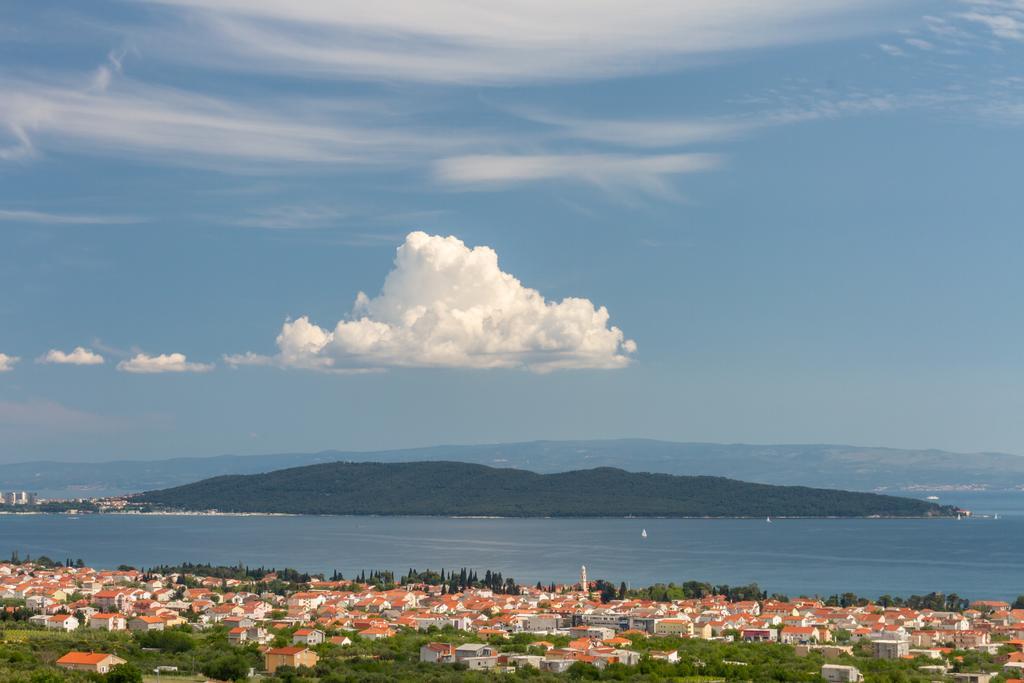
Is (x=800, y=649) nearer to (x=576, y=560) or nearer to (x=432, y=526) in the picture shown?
(x=576, y=560)

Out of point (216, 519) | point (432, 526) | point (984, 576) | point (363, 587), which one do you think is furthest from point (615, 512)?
point (363, 587)

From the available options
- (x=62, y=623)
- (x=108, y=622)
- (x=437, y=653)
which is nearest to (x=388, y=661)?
(x=437, y=653)

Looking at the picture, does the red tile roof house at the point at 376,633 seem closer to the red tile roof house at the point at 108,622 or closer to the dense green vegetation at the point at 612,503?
the red tile roof house at the point at 108,622

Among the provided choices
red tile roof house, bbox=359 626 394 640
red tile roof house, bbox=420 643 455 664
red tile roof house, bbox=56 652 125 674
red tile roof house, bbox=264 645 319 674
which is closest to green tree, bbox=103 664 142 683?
red tile roof house, bbox=56 652 125 674

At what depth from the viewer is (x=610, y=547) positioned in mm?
114375

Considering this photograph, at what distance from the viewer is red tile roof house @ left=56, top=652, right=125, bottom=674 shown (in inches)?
1401

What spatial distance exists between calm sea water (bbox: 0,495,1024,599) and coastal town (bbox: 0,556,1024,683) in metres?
15.5

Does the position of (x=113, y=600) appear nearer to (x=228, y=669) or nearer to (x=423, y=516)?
(x=228, y=669)

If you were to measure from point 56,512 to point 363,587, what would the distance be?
13240 centimetres

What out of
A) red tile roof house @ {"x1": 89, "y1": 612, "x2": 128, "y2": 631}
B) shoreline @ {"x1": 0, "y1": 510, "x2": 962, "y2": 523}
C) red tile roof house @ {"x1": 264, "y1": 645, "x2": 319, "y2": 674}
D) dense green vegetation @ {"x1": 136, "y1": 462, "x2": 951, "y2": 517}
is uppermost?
dense green vegetation @ {"x1": 136, "y1": 462, "x2": 951, "y2": 517}

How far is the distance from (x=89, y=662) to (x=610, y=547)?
265ft

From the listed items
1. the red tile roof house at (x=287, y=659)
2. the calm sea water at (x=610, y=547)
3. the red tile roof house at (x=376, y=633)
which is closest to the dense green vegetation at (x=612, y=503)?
the calm sea water at (x=610, y=547)

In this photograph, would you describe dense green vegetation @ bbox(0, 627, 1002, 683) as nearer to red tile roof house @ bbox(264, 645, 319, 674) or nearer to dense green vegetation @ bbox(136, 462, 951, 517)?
red tile roof house @ bbox(264, 645, 319, 674)

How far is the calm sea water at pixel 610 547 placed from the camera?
87625 mm
